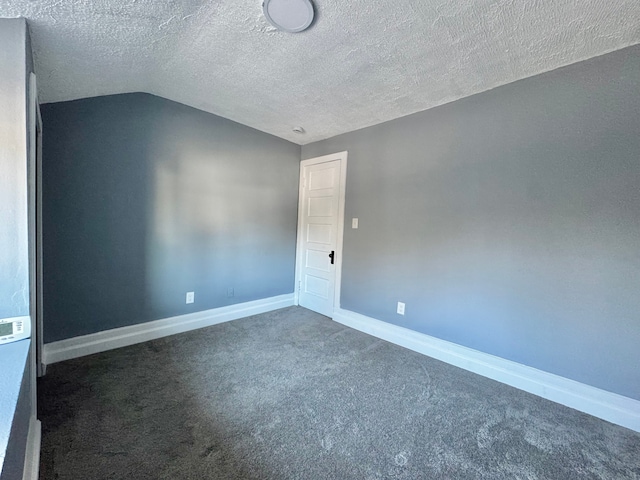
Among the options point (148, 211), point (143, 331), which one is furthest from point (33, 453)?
point (148, 211)

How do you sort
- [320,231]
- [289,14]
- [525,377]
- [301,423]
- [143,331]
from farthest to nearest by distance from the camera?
[320,231]
[143,331]
[525,377]
[301,423]
[289,14]

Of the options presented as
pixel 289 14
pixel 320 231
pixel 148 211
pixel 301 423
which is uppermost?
pixel 289 14

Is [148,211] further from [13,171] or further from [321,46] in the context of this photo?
[321,46]

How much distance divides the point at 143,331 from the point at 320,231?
2254mm

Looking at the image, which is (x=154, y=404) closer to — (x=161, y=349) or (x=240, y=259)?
Result: (x=161, y=349)

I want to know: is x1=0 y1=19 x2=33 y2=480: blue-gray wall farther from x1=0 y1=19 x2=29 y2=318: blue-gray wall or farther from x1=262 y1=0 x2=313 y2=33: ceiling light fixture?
x1=262 y1=0 x2=313 y2=33: ceiling light fixture

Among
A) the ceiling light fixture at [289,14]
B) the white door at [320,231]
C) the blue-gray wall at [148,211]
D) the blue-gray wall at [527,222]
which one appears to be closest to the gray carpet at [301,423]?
the blue-gray wall at [527,222]

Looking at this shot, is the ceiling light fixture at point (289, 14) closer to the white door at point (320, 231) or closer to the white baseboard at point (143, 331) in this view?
the white door at point (320, 231)

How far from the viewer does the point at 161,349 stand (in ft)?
8.18

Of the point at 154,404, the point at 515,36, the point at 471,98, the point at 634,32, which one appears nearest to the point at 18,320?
the point at 154,404

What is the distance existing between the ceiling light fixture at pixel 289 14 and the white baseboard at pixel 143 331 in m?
2.75

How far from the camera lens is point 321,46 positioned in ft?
5.82

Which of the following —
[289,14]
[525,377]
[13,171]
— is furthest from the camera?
[525,377]

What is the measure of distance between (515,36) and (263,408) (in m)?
2.79
